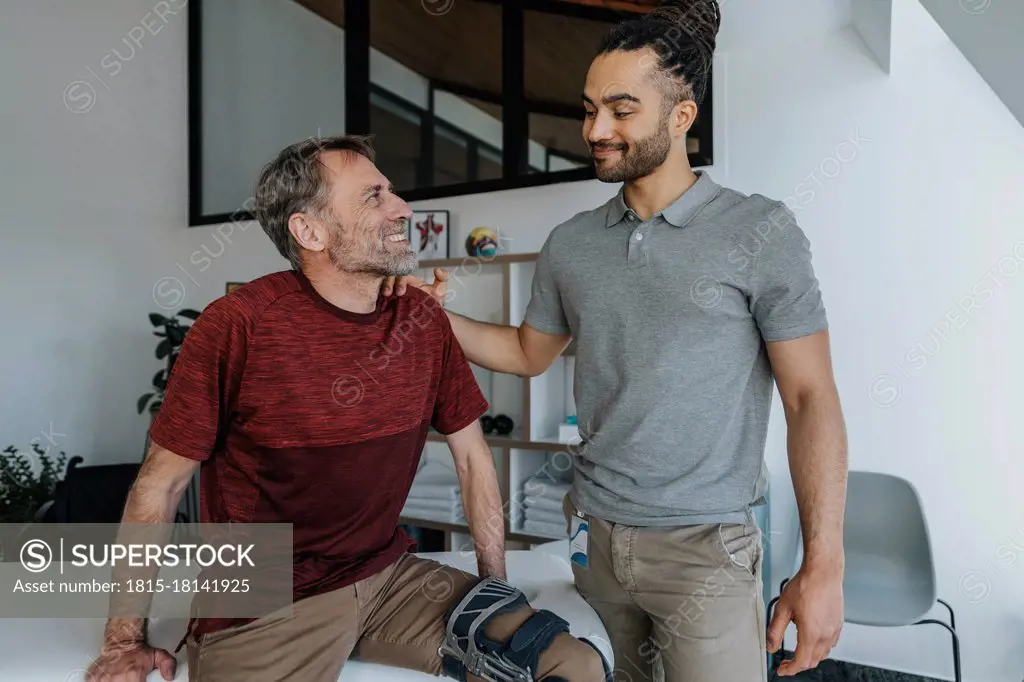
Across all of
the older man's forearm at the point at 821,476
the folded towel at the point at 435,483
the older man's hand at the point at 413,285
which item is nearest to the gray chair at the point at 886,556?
the older man's forearm at the point at 821,476

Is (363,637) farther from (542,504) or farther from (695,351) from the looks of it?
(542,504)

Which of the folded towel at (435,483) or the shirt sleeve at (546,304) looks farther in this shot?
the folded towel at (435,483)

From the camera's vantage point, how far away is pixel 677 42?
1.39 metres

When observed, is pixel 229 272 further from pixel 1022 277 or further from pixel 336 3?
Answer: pixel 1022 277

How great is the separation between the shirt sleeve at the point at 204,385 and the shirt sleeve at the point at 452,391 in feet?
1.52

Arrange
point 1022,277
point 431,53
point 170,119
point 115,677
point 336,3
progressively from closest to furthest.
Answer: point 115,677
point 1022,277
point 431,53
point 336,3
point 170,119

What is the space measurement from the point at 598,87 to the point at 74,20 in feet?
13.2

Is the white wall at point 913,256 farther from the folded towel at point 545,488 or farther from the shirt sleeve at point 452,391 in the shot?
the shirt sleeve at point 452,391

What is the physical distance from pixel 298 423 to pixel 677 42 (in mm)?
1046

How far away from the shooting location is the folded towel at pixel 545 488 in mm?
3158

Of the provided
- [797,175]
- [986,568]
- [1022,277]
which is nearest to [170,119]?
[797,175]


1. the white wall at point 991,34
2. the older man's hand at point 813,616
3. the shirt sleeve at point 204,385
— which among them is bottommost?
the older man's hand at point 813,616

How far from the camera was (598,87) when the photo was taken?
55.0 inches

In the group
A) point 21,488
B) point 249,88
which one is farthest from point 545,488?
point 249,88
